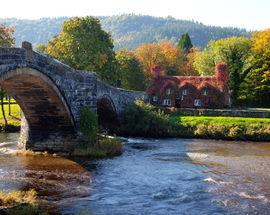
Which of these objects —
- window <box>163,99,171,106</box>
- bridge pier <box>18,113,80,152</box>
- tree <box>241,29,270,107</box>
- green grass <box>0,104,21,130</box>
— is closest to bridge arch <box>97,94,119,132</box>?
green grass <box>0,104,21,130</box>

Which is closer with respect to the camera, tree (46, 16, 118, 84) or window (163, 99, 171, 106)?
tree (46, 16, 118, 84)

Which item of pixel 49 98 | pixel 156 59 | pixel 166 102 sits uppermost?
pixel 156 59

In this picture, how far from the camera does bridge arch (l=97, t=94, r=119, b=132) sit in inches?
2218

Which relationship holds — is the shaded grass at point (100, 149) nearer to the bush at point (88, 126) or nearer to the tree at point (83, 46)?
the bush at point (88, 126)

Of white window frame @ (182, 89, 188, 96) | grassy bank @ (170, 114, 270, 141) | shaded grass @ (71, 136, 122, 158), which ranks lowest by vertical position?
shaded grass @ (71, 136, 122, 158)

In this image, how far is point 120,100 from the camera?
59.4 metres

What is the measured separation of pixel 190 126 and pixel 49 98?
22251 mm

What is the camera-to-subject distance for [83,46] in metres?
A: 68.4

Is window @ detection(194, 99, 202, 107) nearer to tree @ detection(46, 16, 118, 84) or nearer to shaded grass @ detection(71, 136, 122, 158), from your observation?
tree @ detection(46, 16, 118, 84)

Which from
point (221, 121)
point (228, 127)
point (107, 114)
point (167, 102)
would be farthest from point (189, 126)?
point (167, 102)

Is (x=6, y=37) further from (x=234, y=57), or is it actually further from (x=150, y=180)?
(x=234, y=57)

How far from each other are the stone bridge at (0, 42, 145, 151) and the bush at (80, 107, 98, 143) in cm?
44

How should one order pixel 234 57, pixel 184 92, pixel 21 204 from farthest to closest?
pixel 234 57 → pixel 184 92 → pixel 21 204

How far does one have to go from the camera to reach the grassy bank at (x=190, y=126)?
55688 mm
